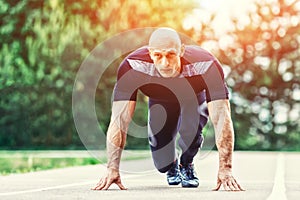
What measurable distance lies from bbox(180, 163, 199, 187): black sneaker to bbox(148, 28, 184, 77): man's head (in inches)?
70.5

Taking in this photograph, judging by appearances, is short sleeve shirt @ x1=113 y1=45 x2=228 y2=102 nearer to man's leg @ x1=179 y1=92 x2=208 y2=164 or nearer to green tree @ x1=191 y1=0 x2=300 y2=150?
man's leg @ x1=179 y1=92 x2=208 y2=164

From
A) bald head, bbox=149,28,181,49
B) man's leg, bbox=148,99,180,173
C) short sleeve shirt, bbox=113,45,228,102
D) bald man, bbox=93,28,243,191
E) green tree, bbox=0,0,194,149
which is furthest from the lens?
green tree, bbox=0,0,194,149

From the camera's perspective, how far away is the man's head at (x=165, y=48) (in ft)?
25.2

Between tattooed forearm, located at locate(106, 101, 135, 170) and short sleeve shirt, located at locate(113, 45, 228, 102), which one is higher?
short sleeve shirt, located at locate(113, 45, 228, 102)

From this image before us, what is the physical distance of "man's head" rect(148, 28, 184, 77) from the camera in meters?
7.68

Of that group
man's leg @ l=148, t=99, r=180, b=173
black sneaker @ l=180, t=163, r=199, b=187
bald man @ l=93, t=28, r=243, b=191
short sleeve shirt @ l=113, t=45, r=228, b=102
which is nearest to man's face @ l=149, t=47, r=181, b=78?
bald man @ l=93, t=28, r=243, b=191

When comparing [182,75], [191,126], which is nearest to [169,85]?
[182,75]

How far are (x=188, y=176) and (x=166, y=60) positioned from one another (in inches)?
79.5

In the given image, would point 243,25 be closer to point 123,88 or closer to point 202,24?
point 202,24

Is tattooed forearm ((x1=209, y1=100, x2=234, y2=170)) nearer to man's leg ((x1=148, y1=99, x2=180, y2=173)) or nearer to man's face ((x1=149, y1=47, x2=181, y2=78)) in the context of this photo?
man's face ((x1=149, y1=47, x2=181, y2=78))

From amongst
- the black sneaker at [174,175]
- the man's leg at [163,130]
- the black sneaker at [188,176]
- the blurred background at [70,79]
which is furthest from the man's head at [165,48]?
the blurred background at [70,79]

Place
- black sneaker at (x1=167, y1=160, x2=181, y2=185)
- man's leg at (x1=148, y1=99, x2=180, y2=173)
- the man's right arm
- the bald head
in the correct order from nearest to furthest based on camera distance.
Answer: the bald head < the man's right arm < man's leg at (x1=148, y1=99, x2=180, y2=173) < black sneaker at (x1=167, y1=160, x2=181, y2=185)

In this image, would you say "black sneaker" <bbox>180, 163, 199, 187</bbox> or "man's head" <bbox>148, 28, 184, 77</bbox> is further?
"black sneaker" <bbox>180, 163, 199, 187</bbox>

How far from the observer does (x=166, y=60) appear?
7.81 meters
